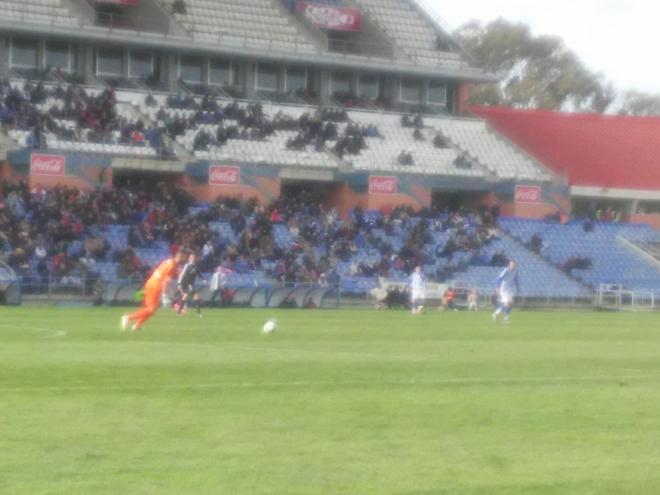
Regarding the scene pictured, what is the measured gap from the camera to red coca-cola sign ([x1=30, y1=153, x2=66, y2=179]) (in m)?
58.5

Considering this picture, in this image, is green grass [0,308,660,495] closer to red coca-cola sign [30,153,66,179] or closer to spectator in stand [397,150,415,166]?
red coca-cola sign [30,153,66,179]

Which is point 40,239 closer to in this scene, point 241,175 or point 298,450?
point 241,175

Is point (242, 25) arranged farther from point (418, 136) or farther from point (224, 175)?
point (224, 175)

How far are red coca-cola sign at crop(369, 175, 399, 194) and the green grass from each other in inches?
1428

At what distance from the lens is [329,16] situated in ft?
242

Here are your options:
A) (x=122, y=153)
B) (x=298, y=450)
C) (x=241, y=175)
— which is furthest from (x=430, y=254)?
(x=298, y=450)

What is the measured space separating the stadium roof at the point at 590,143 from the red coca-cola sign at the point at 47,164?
2691 centimetres

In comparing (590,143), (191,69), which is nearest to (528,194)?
(590,143)

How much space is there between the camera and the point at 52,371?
2161 cm

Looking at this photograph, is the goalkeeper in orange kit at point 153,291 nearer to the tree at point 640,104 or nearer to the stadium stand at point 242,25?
the stadium stand at point 242,25

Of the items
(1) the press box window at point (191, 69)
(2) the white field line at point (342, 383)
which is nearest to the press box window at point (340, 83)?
(1) the press box window at point (191, 69)

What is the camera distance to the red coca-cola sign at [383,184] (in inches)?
2672

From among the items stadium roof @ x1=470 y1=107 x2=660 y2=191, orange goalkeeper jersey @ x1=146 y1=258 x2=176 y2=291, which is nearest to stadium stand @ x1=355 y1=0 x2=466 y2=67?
stadium roof @ x1=470 y1=107 x2=660 y2=191

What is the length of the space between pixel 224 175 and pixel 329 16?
13205 millimetres
